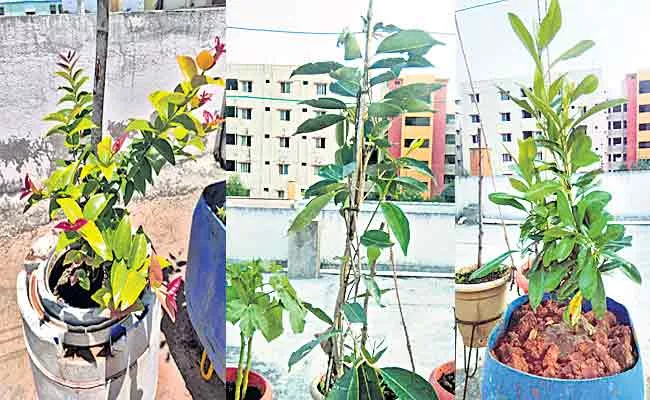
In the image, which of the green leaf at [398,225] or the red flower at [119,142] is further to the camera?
the red flower at [119,142]

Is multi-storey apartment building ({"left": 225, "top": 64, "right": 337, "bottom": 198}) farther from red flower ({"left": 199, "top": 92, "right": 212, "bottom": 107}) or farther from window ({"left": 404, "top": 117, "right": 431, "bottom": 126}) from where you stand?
window ({"left": 404, "top": 117, "right": 431, "bottom": 126})

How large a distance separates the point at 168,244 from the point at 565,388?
99 cm

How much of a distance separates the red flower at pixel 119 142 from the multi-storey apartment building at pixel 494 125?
0.81 metres

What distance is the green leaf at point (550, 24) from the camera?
1486 mm

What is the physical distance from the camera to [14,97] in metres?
1.90

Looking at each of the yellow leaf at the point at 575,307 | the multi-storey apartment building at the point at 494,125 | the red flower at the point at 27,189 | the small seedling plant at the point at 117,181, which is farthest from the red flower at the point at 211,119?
the yellow leaf at the point at 575,307

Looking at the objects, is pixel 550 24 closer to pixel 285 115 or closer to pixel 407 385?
pixel 285 115

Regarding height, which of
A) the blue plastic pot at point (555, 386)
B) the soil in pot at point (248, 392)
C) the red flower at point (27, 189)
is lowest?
the soil in pot at point (248, 392)

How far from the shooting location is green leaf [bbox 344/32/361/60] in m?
A: 1.70

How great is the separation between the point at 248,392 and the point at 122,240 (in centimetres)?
47

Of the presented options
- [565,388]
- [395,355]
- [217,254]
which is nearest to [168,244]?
[217,254]

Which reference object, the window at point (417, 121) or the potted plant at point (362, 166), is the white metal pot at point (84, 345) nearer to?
the potted plant at point (362, 166)

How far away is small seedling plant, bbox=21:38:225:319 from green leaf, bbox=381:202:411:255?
0.51 metres

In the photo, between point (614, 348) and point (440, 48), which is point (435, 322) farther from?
point (440, 48)
